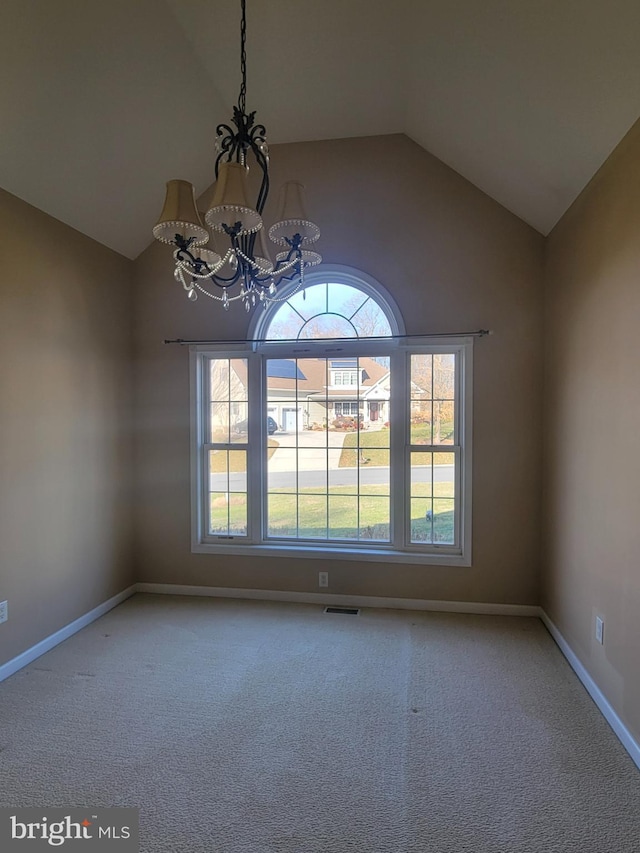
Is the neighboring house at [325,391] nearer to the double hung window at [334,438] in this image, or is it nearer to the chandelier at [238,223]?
the double hung window at [334,438]

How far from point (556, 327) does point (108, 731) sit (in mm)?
3445

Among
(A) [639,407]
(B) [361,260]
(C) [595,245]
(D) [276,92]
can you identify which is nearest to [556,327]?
(C) [595,245]

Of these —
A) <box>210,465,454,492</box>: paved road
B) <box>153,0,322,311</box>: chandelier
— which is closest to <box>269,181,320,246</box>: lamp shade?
<box>153,0,322,311</box>: chandelier

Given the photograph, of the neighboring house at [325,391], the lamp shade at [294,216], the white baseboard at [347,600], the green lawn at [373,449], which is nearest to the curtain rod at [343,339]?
the neighboring house at [325,391]

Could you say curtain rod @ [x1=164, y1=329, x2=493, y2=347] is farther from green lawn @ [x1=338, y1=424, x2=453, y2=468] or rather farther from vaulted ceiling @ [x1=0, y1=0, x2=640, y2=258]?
vaulted ceiling @ [x1=0, y1=0, x2=640, y2=258]

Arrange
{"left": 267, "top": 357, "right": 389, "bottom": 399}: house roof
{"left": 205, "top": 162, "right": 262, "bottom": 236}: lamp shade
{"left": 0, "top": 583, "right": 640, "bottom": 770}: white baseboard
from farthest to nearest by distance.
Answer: {"left": 267, "top": 357, "right": 389, "bottom": 399}: house roof, {"left": 0, "top": 583, "right": 640, "bottom": 770}: white baseboard, {"left": 205, "top": 162, "right": 262, "bottom": 236}: lamp shade

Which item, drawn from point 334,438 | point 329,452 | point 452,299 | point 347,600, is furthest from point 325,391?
point 347,600

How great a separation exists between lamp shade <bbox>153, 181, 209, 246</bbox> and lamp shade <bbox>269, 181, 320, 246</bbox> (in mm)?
326

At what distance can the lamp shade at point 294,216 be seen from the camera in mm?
1780

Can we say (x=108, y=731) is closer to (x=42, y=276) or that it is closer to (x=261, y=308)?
(x=42, y=276)

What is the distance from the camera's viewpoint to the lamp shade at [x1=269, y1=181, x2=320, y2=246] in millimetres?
1780

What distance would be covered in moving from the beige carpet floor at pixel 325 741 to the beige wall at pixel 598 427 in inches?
13.9

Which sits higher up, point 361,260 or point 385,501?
point 361,260

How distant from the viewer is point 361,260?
10.9 feet
